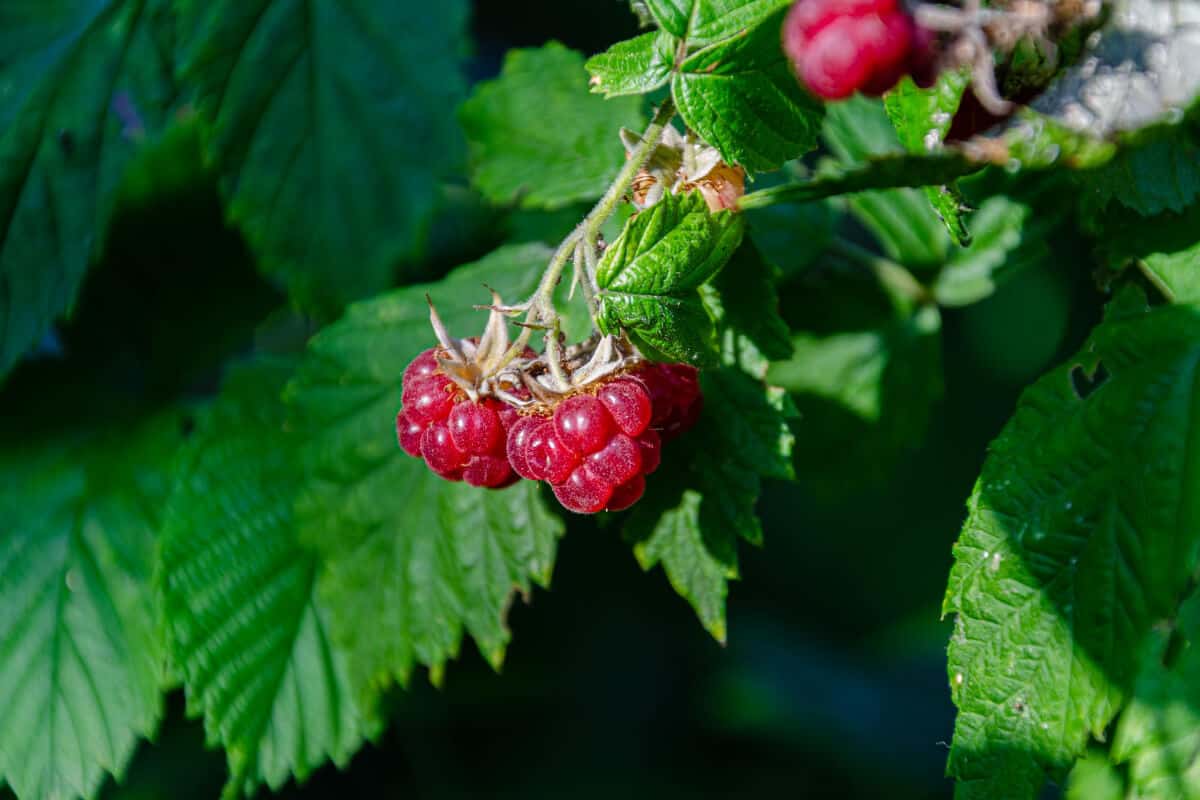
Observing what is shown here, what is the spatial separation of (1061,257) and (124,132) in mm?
1810

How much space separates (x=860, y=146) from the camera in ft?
5.55

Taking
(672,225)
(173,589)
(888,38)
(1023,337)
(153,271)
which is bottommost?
(1023,337)

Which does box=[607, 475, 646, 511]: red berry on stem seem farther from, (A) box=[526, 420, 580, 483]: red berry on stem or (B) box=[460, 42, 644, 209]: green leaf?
(B) box=[460, 42, 644, 209]: green leaf


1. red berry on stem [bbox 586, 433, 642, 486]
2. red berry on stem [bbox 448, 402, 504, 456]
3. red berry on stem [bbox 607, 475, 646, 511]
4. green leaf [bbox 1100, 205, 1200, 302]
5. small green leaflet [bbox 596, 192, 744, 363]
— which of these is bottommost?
green leaf [bbox 1100, 205, 1200, 302]

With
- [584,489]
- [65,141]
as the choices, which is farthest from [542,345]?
[65,141]

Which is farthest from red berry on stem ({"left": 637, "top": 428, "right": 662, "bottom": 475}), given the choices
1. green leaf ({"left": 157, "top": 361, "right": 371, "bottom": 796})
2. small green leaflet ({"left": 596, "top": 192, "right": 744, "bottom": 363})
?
green leaf ({"left": 157, "top": 361, "right": 371, "bottom": 796})

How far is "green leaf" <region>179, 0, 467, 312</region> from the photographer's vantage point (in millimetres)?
1586

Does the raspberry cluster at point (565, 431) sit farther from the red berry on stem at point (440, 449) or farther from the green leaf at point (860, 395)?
the green leaf at point (860, 395)

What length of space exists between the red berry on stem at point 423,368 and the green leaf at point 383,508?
0.32 meters

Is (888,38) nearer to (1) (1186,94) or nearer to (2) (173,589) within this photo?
(1) (1186,94)

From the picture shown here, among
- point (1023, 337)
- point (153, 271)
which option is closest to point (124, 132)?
point (153, 271)

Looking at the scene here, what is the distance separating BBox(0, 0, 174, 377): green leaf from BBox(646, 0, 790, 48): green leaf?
3.14 feet

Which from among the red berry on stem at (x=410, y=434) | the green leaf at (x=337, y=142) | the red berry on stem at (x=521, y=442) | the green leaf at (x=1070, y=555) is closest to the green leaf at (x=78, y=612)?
the green leaf at (x=337, y=142)

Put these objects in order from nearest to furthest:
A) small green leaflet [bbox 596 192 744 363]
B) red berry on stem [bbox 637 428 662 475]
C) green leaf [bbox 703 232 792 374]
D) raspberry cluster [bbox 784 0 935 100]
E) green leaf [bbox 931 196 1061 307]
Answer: raspberry cluster [bbox 784 0 935 100], small green leaflet [bbox 596 192 744 363], red berry on stem [bbox 637 428 662 475], green leaf [bbox 703 232 792 374], green leaf [bbox 931 196 1061 307]
